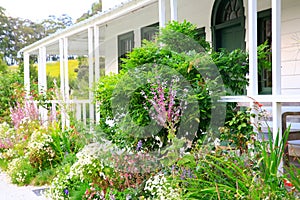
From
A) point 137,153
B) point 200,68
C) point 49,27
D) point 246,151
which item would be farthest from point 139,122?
point 49,27

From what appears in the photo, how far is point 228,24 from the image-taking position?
717cm

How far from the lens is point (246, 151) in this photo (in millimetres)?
4035

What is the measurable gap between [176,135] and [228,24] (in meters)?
3.24

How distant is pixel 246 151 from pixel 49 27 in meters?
36.3

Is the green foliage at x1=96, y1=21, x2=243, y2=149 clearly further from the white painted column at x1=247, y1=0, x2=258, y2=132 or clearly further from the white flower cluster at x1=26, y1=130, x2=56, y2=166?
the white flower cluster at x1=26, y1=130, x2=56, y2=166

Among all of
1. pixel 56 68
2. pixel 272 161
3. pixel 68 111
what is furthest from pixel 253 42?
pixel 56 68

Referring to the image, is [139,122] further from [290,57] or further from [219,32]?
[219,32]

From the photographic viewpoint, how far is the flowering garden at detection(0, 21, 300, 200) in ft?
12.3

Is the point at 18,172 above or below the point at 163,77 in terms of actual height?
below

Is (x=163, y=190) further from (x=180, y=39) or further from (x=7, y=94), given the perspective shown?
(x=7, y=94)

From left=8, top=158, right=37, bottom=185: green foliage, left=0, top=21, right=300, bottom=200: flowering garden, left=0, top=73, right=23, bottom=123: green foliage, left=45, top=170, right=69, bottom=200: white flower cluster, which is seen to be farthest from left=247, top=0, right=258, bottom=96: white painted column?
left=0, top=73, right=23, bottom=123: green foliage

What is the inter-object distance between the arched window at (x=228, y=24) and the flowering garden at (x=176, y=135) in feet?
7.23

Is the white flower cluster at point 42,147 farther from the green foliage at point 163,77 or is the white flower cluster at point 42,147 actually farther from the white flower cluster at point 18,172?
the green foliage at point 163,77

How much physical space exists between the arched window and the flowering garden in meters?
2.20
